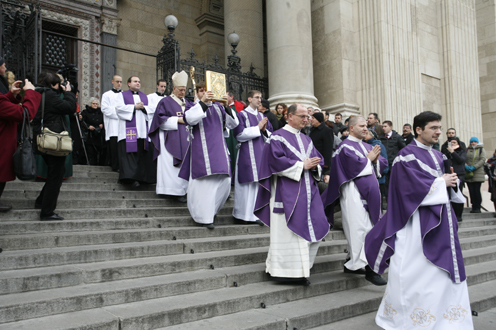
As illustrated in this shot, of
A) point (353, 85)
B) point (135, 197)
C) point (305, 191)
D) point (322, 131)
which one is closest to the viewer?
point (305, 191)

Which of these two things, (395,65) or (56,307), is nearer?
(56,307)

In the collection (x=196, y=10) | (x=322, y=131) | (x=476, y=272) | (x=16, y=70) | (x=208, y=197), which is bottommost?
(x=476, y=272)

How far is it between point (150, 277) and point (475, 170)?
9294 mm

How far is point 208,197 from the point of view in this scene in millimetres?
6363

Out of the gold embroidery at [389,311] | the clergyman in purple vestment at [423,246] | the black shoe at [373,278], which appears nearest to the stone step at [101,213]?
the black shoe at [373,278]

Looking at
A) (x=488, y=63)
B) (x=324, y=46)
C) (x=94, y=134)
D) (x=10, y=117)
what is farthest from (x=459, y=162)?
(x=488, y=63)

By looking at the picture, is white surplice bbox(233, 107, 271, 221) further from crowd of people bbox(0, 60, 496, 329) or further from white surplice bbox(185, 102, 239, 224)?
white surplice bbox(185, 102, 239, 224)

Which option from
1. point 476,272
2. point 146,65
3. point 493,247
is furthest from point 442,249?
point 146,65

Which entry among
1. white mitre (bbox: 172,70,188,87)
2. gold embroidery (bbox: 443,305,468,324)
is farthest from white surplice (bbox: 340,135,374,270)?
white mitre (bbox: 172,70,188,87)

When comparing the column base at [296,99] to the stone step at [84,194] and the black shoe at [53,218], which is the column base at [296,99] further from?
the black shoe at [53,218]

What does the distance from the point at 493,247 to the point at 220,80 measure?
6.09 m

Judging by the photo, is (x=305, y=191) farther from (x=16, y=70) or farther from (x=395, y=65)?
(x=395, y=65)

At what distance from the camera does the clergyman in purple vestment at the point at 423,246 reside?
12.6ft

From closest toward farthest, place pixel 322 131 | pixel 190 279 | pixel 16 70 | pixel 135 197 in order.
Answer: pixel 190 279
pixel 135 197
pixel 322 131
pixel 16 70
